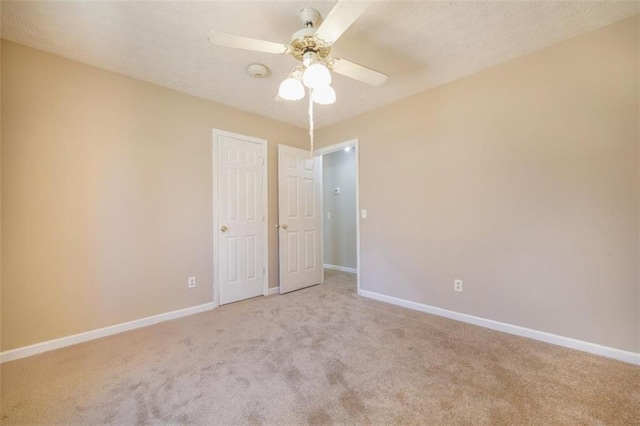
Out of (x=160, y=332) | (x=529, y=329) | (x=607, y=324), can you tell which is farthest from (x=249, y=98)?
(x=607, y=324)

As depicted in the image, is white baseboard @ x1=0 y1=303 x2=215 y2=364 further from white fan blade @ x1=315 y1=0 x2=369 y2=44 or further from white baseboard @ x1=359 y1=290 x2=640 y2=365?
white fan blade @ x1=315 y1=0 x2=369 y2=44

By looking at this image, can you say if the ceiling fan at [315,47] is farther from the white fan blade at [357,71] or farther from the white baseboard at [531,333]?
the white baseboard at [531,333]

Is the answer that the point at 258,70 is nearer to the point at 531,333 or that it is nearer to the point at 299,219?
the point at 299,219

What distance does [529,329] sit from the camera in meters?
2.39

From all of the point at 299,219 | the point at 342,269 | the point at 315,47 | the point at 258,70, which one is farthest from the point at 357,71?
the point at 342,269

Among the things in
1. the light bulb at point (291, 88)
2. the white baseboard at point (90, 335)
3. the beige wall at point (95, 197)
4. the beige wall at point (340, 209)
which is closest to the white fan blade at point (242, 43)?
the light bulb at point (291, 88)

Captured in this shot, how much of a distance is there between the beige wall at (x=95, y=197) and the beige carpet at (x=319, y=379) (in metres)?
0.37

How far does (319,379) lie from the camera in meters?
1.82

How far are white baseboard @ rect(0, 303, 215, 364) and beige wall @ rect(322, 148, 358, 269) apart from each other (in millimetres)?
2887

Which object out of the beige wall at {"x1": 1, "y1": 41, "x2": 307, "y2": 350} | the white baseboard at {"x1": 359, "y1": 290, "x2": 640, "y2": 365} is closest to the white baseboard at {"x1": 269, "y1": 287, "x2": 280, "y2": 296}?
the beige wall at {"x1": 1, "y1": 41, "x2": 307, "y2": 350}

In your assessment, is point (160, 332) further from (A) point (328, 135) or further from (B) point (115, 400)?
(A) point (328, 135)

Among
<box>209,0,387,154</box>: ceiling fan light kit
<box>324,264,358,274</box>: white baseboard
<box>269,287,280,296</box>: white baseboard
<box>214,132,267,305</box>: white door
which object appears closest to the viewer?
<box>209,0,387,154</box>: ceiling fan light kit

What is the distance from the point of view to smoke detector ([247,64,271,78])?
97.0 inches

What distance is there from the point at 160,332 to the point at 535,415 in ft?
9.45
